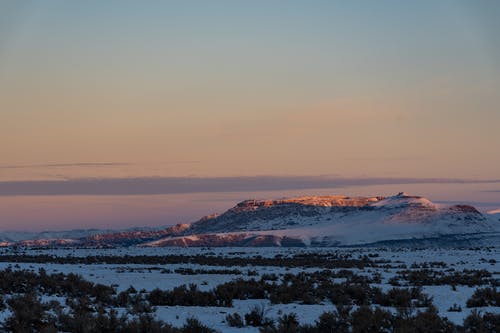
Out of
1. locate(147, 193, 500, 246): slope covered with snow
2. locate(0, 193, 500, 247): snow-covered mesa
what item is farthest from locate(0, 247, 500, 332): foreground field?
locate(147, 193, 500, 246): slope covered with snow

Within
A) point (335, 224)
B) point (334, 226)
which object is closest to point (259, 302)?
point (334, 226)

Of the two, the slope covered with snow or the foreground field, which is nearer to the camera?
the foreground field

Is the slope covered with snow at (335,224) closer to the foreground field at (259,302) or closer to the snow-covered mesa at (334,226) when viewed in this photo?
the snow-covered mesa at (334,226)

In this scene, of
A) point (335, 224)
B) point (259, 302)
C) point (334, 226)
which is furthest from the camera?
point (335, 224)

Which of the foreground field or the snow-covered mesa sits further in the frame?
the snow-covered mesa

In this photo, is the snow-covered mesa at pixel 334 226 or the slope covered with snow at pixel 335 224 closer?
the snow-covered mesa at pixel 334 226

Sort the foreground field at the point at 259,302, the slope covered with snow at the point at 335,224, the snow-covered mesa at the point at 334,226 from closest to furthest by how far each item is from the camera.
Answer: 1. the foreground field at the point at 259,302
2. the snow-covered mesa at the point at 334,226
3. the slope covered with snow at the point at 335,224

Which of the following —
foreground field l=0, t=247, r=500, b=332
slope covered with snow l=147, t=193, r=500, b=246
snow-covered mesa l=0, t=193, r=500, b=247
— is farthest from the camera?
slope covered with snow l=147, t=193, r=500, b=246

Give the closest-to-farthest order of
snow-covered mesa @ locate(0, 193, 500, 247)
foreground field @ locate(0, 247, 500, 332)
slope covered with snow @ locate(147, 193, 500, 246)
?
1. foreground field @ locate(0, 247, 500, 332)
2. snow-covered mesa @ locate(0, 193, 500, 247)
3. slope covered with snow @ locate(147, 193, 500, 246)

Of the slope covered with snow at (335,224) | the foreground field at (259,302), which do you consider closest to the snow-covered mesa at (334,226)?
the slope covered with snow at (335,224)

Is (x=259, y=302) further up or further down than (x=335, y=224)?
further up

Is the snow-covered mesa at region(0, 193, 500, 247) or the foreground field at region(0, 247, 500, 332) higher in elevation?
the foreground field at region(0, 247, 500, 332)

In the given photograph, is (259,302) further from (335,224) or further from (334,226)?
(335,224)

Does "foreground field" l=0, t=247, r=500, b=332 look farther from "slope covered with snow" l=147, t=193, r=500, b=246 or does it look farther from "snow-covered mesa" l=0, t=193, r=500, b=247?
"slope covered with snow" l=147, t=193, r=500, b=246
